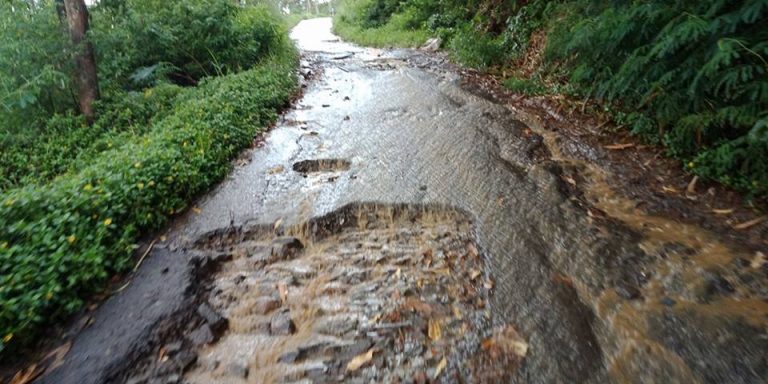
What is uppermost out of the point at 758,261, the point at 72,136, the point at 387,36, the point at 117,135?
the point at 758,261

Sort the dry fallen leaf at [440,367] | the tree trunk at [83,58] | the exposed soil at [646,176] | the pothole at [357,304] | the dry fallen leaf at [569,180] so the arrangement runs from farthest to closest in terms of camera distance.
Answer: the tree trunk at [83,58]
the dry fallen leaf at [569,180]
the exposed soil at [646,176]
the pothole at [357,304]
the dry fallen leaf at [440,367]

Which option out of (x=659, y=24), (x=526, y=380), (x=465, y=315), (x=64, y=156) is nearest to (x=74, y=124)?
(x=64, y=156)

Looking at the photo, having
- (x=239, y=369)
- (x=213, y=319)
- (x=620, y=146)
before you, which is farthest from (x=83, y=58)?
(x=620, y=146)

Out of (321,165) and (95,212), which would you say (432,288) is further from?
(95,212)

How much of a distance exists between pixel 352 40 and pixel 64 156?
47.1 ft

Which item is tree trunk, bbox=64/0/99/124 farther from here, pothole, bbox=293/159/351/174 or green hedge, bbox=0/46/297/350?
pothole, bbox=293/159/351/174

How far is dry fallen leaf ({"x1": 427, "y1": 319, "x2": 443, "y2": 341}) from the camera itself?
2890 millimetres

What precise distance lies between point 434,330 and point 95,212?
304 cm

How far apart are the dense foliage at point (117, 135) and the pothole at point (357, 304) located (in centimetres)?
89

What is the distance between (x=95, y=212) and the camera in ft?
12.2

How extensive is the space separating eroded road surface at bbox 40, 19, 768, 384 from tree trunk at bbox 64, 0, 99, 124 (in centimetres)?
487

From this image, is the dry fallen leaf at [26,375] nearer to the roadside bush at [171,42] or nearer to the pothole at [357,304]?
the pothole at [357,304]

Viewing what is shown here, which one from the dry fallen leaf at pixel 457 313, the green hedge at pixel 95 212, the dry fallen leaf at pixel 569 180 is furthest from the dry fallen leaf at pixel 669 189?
the green hedge at pixel 95 212

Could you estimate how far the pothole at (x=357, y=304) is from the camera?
272 centimetres
